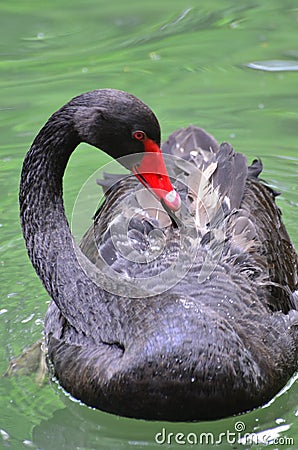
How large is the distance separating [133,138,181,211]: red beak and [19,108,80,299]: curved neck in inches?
15.6

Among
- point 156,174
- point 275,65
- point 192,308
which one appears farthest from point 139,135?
point 275,65

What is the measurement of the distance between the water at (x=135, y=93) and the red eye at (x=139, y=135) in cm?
145

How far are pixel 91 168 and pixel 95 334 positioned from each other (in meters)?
3.03

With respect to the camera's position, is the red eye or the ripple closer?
the red eye

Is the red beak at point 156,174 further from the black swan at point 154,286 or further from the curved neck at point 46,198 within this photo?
the curved neck at point 46,198

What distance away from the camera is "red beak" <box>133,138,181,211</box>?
517 centimetres

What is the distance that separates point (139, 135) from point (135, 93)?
410 centimetres

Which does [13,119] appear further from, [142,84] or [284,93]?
[284,93]

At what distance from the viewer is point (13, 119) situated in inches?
349

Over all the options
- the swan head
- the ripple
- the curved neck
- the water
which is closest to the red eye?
the swan head

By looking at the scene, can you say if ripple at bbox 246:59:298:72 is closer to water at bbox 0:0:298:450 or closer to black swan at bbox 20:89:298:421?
water at bbox 0:0:298:450

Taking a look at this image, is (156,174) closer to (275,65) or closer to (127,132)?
(127,132)

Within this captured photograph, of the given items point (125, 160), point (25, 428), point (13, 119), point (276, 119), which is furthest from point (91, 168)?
point (25, 428)

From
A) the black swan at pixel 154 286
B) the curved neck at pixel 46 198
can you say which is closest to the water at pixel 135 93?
the black swan at pixel 154 286
